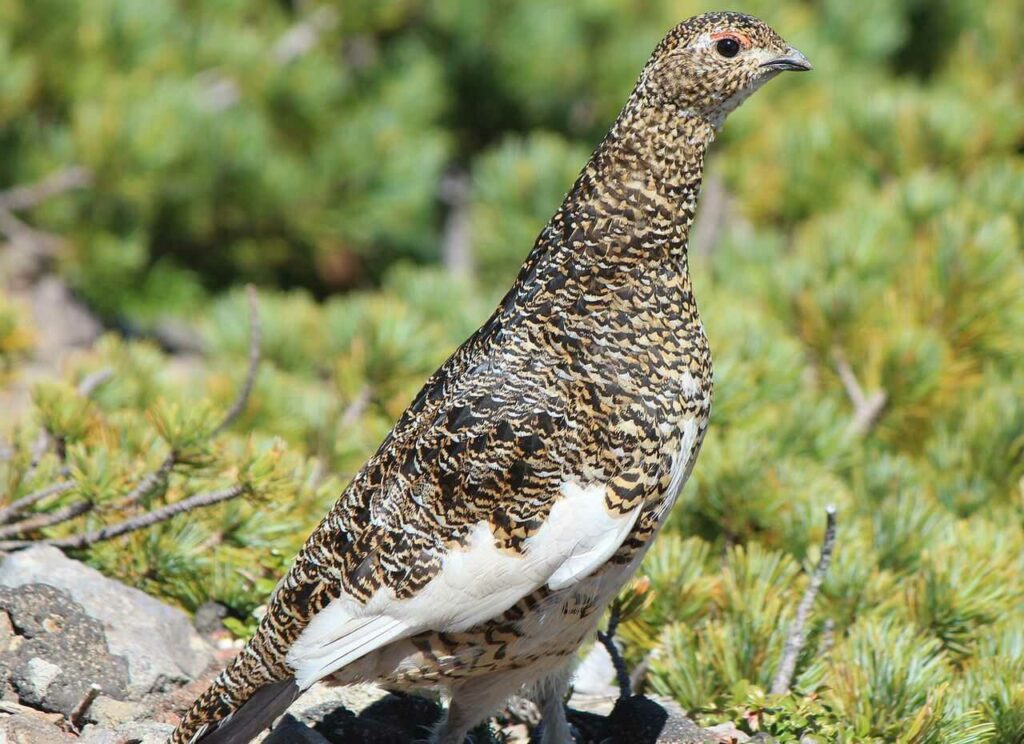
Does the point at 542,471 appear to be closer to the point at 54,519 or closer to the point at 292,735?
the point at 292,735

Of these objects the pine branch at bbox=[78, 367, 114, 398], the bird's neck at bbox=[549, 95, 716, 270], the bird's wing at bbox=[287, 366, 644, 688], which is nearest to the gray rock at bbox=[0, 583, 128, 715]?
the bird's wing at bbox=[287, 366, 644, 688]

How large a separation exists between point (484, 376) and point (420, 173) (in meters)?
3.89

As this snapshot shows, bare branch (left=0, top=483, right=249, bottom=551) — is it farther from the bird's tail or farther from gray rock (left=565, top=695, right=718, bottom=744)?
gray rock (left=565, top=695, right=718, bottom=744)

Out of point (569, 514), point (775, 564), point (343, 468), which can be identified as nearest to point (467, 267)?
point (343, 468)

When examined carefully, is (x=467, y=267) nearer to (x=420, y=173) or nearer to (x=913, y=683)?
(x=420, y=173)

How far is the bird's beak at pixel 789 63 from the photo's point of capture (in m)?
2.54

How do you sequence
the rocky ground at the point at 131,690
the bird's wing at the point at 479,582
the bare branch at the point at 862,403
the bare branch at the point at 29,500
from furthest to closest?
the bare branch at the point at 862,403 → the bare branch at the point at 29,500 → the rocky ground at the point at 131,690 → the bird's wing at the point at 479,582

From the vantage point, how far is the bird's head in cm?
247

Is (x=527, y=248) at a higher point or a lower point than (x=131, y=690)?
higher

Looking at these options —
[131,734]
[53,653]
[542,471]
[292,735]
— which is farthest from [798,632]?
[53,653]

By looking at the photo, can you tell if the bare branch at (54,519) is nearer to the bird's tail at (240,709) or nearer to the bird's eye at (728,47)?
the bird's tail at (240,709)

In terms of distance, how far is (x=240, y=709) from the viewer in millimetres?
2371

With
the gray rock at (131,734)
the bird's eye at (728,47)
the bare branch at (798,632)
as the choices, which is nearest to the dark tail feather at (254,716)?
the gray rock at (131,734)

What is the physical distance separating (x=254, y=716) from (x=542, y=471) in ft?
2.28
